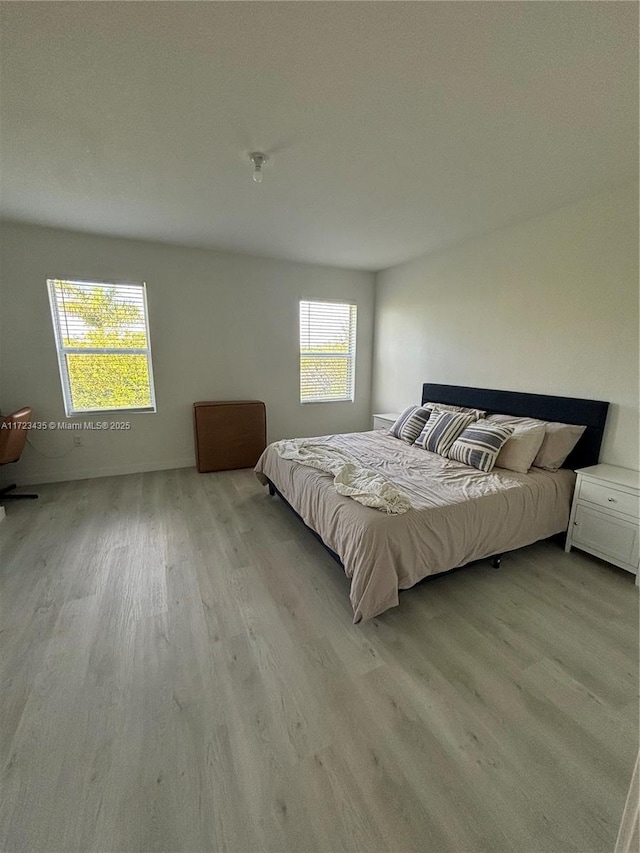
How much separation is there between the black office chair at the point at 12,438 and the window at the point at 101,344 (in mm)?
590

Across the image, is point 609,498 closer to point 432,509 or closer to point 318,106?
point 432,509

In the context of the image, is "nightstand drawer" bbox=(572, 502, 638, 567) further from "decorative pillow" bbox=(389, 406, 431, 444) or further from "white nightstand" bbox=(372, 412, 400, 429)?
"white nightstand" bbox=(372, 412, 400, 429)

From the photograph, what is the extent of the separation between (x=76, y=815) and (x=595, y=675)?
205 cm

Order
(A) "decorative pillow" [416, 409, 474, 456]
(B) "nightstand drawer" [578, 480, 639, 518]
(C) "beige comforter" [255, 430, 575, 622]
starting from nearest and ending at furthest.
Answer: (C) "beige comforter" [255, 430, 575, 622]
(B) "nightstand drawer" [578, 480, 639, 518]
(A) "decorative pillow" [416, 409, 474, 456]

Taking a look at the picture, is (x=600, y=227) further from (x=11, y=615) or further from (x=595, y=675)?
(x=11, y=615)

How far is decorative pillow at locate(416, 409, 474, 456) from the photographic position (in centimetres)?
301

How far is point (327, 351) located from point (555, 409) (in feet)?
9.64

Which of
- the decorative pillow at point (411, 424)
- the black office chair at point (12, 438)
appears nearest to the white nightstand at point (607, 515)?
the decorative pillow at point (411, 424)

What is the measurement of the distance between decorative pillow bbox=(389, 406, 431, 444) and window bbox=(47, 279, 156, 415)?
2849 millimetres

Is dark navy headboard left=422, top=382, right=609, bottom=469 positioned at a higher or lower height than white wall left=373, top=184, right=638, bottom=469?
lower

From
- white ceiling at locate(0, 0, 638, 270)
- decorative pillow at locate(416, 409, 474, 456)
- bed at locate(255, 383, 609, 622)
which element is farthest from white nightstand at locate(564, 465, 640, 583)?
white ceiling at locate(0, 0, 638, 270)

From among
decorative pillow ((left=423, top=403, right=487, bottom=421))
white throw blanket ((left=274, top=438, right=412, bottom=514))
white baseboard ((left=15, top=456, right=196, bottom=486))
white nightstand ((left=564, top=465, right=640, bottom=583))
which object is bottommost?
white baseboard ((left=15, top=456, right=196, bottom=486))

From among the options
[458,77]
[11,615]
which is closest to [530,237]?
[458,77]

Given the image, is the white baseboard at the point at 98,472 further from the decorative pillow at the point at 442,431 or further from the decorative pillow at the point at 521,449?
the decorative pillow at the point at 521,449
